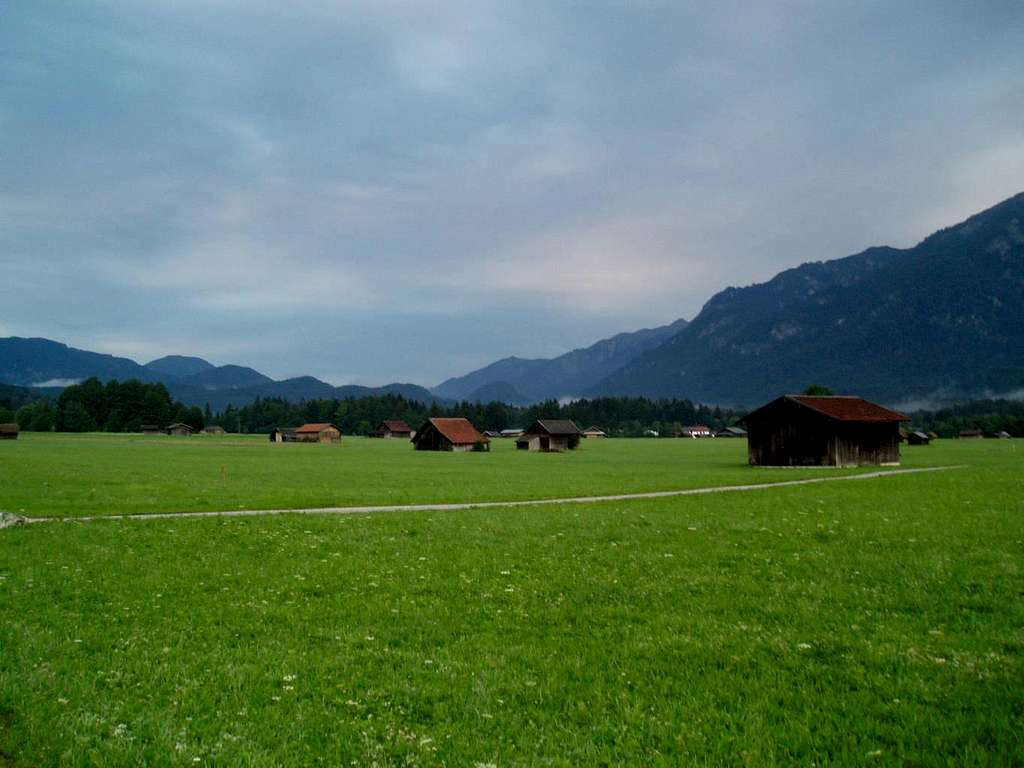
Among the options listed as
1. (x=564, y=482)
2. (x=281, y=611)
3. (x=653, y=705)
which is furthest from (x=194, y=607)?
(x=564, y=482)

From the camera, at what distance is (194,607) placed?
1204 cm

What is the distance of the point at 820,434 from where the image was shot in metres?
65.4

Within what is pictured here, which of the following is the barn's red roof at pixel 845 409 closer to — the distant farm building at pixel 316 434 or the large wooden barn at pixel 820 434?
the large wooden barn at pixel 820 434

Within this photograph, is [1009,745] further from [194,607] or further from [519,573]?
[194,607]

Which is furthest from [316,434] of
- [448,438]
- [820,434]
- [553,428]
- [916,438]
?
[820,434]

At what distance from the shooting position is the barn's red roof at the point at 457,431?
116m

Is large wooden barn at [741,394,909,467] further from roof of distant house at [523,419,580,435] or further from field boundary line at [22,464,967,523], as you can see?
roof of distant house at [523,419,580,435]

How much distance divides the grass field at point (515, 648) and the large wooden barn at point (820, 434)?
4801 centimetres

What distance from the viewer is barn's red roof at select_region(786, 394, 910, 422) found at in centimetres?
6550

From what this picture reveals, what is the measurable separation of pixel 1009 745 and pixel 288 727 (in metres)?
7.12

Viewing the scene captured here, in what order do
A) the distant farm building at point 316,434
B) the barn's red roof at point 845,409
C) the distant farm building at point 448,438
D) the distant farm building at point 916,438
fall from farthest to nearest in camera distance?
the distant farm building at point 316,434 < the distant farm building at point 916,438 < the distant farm building at point 448,438 < the barn's red roof at point 845,409

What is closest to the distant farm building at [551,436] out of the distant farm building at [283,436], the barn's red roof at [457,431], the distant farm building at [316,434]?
the barn's red roof at [457,431]

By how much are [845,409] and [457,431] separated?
Result: 66562mm

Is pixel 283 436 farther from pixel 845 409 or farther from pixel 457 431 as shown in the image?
pixel 845 409
